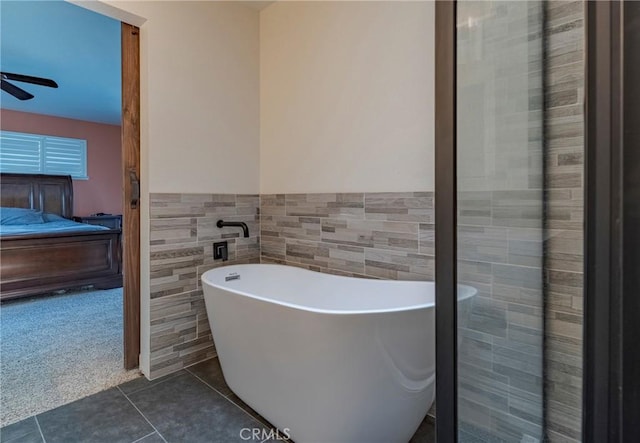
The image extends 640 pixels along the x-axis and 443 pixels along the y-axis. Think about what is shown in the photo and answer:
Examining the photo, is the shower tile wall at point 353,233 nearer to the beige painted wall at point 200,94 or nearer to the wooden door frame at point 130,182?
the beige painted wall at point 200,94

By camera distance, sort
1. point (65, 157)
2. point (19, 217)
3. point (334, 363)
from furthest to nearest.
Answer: point (65, 157), point (19, 217), point (334, 363)

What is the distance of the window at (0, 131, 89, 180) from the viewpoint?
4.82 m

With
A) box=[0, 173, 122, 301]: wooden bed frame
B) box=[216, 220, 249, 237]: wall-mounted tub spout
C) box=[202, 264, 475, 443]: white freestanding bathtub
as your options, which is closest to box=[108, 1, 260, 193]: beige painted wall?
box=[216, 220, 249, 237]: wall-mounted tub spout

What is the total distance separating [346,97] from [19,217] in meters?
4.93

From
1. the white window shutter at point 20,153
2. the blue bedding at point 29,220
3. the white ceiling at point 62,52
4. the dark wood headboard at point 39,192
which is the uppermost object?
the white ceiling at point 62,52

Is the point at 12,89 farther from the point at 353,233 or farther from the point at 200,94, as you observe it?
the point at 353,233

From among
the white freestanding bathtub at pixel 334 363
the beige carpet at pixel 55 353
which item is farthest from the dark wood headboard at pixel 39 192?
the white freestanding bathtub at pixel 334 363

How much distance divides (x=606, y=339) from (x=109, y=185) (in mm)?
6871

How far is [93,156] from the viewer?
5621 mm

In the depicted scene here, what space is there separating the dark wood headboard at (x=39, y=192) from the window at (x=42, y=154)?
21cm

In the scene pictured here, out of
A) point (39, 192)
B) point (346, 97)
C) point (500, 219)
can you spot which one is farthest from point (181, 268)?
point (39, 192)

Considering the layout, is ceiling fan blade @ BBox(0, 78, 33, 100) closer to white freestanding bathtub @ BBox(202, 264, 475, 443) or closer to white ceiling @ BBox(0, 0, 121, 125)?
white ceiling @ BBox(0, 0, 121, 125)

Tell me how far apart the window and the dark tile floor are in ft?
16.4

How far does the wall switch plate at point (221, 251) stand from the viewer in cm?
224
